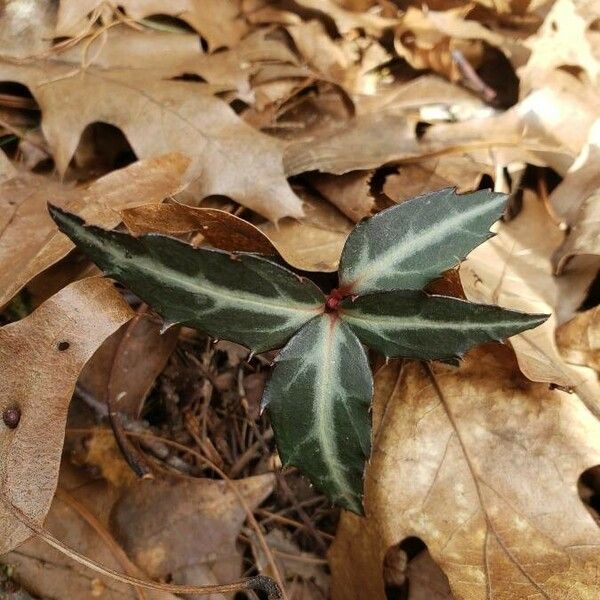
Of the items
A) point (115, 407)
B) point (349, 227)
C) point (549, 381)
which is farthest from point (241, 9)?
point (549, 381)

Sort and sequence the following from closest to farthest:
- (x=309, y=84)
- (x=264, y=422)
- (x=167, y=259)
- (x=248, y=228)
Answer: (x=167, y=259), (x=248, y=228), (x=264, y=422), (x=309, y=84)

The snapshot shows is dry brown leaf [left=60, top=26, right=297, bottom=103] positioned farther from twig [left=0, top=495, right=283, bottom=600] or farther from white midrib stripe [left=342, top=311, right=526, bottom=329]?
twig [left=0, top=495, right=283, bottom=600]

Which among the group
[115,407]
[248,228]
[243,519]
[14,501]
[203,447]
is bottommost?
[243,519]

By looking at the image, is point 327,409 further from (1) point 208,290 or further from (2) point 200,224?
(2) point 200,224

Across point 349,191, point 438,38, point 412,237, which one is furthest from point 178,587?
point 438,38

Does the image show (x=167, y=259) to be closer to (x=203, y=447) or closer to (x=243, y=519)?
(x=203, y=447)

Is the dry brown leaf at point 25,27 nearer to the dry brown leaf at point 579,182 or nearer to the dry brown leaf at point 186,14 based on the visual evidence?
the dry brown leaf at point 186,14

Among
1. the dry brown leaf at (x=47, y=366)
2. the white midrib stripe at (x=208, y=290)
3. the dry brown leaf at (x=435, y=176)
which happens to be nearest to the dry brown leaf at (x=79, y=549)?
the dry brown leaf at (x=47, y=366)
